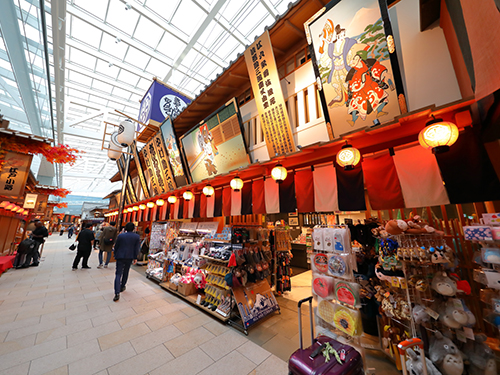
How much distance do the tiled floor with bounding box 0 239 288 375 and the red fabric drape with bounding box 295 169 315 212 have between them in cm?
285

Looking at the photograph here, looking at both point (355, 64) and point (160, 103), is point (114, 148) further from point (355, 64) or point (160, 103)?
point (355, 64)

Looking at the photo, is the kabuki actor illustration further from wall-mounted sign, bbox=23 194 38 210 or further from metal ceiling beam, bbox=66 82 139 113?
metal ceiling beam, bbox=66 82 139 113

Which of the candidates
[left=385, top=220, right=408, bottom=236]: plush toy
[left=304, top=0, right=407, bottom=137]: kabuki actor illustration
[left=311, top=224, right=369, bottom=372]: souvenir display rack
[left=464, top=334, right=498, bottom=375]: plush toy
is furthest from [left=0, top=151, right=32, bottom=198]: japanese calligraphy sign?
[left=464, top=334, right=498, bottom=375]: plush toy

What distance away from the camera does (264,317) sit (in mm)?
4691

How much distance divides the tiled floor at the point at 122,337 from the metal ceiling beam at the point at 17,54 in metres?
8.06

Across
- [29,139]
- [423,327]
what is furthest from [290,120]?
[29,139]

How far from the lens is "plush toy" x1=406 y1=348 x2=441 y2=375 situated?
2476 millimetres

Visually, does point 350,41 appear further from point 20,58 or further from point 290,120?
point 20,58

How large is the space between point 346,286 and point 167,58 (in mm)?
14779

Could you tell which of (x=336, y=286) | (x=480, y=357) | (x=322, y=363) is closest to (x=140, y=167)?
(x=336, y=286)

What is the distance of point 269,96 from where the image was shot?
4957 millimetres

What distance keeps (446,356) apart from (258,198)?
415 cm

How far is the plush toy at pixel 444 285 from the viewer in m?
2.55

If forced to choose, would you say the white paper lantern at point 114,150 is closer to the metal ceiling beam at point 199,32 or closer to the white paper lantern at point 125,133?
the white paper lantern at point 125,133
